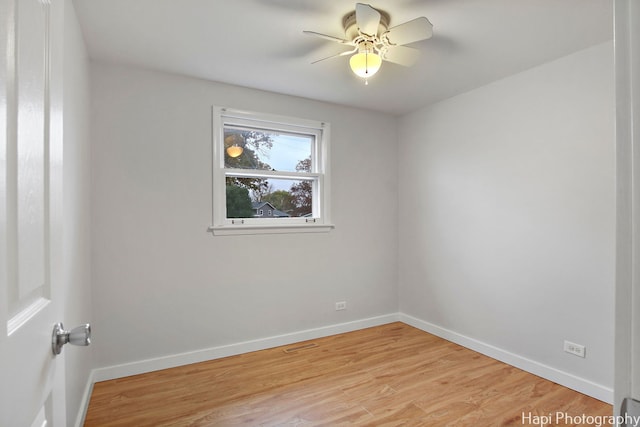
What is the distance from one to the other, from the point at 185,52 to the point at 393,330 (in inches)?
131

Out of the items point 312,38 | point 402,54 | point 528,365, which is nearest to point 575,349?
point 528,365

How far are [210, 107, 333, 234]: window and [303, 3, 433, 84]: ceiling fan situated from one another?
1.33 meters

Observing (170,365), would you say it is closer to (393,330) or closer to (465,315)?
(393,330)

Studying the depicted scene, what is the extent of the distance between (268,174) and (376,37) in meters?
1.66

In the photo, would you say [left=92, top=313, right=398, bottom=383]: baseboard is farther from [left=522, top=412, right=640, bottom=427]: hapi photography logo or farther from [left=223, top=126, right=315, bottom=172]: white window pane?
[left=522, top=412, right=640, bottom=427]: hapi photography logo

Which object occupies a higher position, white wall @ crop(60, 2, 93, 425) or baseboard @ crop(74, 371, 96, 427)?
white wall @ crop(60, 2, 93, 425)


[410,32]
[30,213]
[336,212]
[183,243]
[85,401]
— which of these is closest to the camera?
[30,213]

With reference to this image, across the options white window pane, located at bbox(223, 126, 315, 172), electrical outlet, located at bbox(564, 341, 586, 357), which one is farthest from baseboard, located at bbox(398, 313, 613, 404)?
white window pane, located at bbox(223, 126, 315, 172)

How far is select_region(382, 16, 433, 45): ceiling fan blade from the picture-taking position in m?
1.82

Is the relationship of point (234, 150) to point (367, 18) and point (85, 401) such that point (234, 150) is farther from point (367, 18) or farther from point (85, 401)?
point (85, 401)

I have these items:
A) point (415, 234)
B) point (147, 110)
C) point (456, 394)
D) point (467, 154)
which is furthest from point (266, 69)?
point (456, 394)

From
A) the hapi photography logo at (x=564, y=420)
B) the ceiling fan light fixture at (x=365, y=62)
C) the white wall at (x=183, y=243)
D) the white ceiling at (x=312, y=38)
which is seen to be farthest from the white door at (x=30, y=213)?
the hapi photography logo at (x=564, y=420)

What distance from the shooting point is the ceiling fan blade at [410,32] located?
1821 mm

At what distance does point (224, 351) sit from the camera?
2.97 metres
